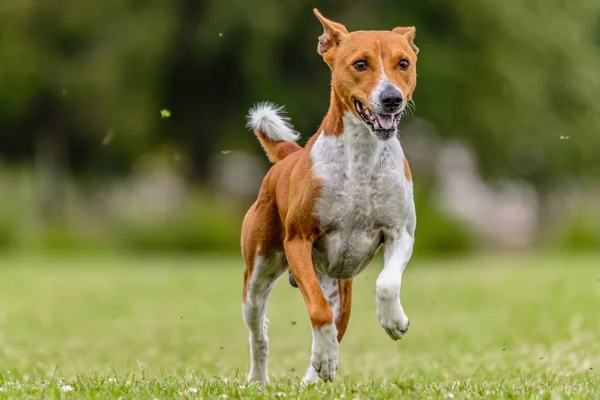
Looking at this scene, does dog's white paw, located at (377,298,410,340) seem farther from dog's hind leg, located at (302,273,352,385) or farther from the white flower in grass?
the white flower in grass

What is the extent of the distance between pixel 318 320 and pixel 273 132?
173cm

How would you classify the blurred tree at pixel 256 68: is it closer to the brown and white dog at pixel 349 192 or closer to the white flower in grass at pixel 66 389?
the brown and white dog at pixel 349 192

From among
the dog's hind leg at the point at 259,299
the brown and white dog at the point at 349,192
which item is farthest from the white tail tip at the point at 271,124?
the dog's hind leg at the point at 259,299

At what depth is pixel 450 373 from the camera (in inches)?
319

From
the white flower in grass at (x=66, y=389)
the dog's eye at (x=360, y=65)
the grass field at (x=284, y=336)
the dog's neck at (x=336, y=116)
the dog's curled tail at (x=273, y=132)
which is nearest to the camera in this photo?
the white flower in grass at (x=66, y=389)

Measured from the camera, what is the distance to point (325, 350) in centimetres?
598

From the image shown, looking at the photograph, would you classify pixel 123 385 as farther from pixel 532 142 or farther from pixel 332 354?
pixel 532 142

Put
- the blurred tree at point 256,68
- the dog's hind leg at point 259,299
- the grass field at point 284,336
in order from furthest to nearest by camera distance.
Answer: the blurred tree at point 256,68 < the dog's hind leg at point 259,299 < the grass field at point 284,336

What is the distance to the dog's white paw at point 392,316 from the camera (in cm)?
599

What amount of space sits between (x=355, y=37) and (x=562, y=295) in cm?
1025

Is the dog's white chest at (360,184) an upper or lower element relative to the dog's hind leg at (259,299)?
upper

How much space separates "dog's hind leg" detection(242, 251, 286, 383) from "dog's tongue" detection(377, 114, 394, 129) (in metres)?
1.22

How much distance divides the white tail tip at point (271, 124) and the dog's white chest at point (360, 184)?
3.15ft

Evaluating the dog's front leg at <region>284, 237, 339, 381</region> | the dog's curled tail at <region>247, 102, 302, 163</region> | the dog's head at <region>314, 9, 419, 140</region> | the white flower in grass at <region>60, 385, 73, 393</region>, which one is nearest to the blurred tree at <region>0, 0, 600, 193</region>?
the dog's curled tail at <region>247, 102, 302, 163</region>
